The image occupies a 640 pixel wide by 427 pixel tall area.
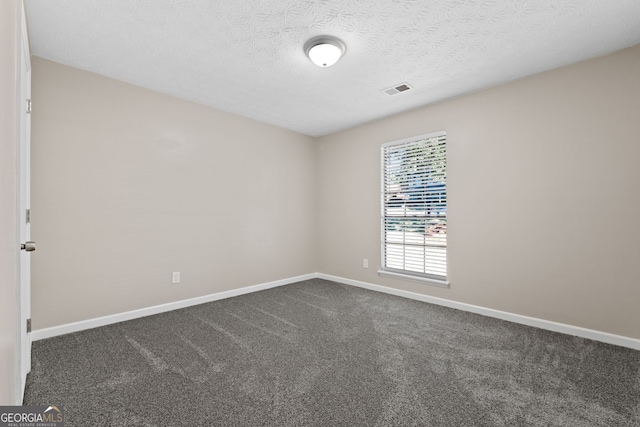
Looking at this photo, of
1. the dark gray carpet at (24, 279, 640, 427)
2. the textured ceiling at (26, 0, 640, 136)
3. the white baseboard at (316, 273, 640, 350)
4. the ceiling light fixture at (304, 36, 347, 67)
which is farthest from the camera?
the white baseboard at (316, 273, 640, 350)

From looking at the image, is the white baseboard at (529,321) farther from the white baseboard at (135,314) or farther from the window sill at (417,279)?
the white baseboard at (135,314)

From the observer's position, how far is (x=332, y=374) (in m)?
2.03

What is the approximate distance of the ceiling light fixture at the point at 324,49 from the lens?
234 centimetres

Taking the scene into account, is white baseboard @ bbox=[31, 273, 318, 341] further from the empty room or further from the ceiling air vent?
the ceiling air vent

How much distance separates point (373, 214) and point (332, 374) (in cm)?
273

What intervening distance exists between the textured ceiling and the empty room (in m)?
0.02

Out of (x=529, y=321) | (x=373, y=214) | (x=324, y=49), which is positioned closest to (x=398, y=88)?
(x=324, y=49)

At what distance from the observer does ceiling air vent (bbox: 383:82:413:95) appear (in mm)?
3169

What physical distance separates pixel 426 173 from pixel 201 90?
2977 mm

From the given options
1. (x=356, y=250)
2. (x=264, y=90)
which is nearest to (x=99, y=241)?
(x=264, y=90)

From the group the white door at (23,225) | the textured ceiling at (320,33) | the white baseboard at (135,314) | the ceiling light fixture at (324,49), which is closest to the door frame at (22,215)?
the white door at (23,225)

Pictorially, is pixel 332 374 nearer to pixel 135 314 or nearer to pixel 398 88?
pixel 135 314

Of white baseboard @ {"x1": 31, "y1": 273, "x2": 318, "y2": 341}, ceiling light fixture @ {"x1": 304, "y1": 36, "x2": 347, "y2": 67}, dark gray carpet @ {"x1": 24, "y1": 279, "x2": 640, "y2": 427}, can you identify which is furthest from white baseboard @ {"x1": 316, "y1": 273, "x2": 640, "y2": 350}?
ceiling light fixture @ {"x1": 304, "y1": 36, "x2": 347, "y2": 67}

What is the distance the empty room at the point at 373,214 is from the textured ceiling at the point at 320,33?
0.02 m
